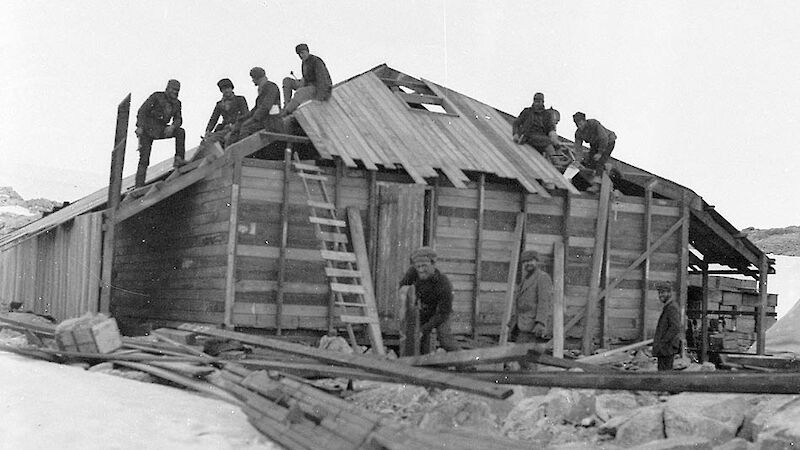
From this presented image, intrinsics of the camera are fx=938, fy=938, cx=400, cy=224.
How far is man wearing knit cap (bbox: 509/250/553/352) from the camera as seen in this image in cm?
1085

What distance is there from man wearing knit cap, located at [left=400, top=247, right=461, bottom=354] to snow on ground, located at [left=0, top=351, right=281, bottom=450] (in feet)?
9.16

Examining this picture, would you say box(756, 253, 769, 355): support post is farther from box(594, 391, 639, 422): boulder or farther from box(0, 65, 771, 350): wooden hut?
box(594, 391, 639, 422): boulder

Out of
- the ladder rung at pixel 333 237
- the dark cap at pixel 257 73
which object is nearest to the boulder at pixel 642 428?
the ladder rung at pixel 333 237

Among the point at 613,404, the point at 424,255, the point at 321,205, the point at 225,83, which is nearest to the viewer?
the point at 613,404

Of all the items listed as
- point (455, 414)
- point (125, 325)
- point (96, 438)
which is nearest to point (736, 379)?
point (455, 414)

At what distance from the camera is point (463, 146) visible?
17141 millimetres

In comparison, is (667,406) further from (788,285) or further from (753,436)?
(788,285)

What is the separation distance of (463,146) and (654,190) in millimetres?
3828

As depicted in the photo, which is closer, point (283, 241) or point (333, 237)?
point (333, 237)

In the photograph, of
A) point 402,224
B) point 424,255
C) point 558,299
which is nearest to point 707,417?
point 424,255

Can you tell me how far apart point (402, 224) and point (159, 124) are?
15.7 feet

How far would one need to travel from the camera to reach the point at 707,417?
757cm

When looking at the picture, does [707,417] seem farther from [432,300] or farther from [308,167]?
[308,167]

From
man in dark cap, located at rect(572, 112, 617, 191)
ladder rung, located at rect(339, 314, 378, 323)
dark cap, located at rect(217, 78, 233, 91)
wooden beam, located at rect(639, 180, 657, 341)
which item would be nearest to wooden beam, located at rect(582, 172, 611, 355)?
man in dark cap, located at rect(572, 112, 617, 191)
